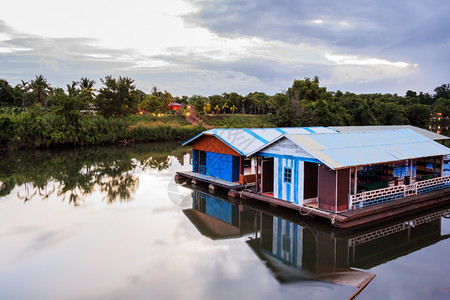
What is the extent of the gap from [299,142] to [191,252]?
18.9 ft

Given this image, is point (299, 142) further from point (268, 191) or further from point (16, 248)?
point (16, 248)

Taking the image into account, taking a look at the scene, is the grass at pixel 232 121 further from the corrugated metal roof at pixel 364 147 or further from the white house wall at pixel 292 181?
the white house wall at pixel 292 181

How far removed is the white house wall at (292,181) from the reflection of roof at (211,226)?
8.42 ft

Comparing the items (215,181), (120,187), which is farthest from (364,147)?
(120,187)

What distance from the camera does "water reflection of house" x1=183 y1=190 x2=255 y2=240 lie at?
1159 centimetres

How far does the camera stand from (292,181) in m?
13.2

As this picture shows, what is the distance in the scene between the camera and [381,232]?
37.5ft

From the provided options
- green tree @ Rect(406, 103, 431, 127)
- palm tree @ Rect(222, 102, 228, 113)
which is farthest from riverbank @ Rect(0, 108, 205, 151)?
green tree @ Rect(406, 103, 431, 127)

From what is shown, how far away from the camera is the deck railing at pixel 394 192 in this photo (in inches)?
481

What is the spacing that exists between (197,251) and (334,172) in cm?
520

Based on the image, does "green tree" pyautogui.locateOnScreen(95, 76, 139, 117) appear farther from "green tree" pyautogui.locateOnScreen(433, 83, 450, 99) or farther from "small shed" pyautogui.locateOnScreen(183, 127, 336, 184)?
"green tree" pyautogui.locateOnScreen(433, 83, 450, 99)

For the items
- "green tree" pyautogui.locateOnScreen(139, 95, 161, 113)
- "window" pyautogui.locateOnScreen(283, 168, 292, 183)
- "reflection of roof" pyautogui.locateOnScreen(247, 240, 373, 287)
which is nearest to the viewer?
"reflection of roof" pyautogui.locateOnScreen(247, 240, 373, 287)

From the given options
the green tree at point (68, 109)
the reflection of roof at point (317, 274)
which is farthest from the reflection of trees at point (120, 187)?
the green tree at point (68, 109)

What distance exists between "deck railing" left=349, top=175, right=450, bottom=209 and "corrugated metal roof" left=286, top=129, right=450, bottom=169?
113cm
